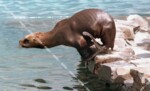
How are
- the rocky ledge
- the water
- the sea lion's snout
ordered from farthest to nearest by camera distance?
the sea lion's snout < the water < the rocky ledge

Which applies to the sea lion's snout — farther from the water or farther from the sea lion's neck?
the sea lion's neck

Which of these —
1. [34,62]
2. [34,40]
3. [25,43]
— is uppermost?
[34,40]

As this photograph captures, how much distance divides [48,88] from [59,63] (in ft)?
6.07

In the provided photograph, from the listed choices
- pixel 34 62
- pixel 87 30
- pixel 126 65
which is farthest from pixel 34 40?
pixel 126 65

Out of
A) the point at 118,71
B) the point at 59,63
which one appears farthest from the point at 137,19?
the point at 118,71

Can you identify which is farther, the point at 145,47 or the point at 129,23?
the point at 129,23

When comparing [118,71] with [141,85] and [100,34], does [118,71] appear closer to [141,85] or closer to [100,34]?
[141,85]

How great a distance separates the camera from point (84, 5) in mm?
19625

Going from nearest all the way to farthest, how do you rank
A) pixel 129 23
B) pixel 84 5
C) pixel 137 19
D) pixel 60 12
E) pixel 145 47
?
pixel 145 47 → pixel 129 23 → pixel 137 19 → pixel 60 12 → pixel 84 5

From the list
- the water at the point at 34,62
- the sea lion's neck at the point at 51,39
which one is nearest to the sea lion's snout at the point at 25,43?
the water at the point at 34,62

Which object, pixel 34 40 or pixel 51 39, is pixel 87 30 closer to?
pixel 51 39

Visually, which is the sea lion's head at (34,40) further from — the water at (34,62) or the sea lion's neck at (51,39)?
the water at (34,62)

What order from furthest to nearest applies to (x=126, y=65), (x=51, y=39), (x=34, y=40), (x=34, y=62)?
(x=34, y=62)
(x=34, y=40)
(x=51, y=39)
(x=126, y=65)

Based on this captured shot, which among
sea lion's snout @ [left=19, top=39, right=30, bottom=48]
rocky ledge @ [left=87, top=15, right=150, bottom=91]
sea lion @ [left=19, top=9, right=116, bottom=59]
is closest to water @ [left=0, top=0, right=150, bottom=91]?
sea lion's snout @ [left=19, top=39, right=30, bottom=48]
